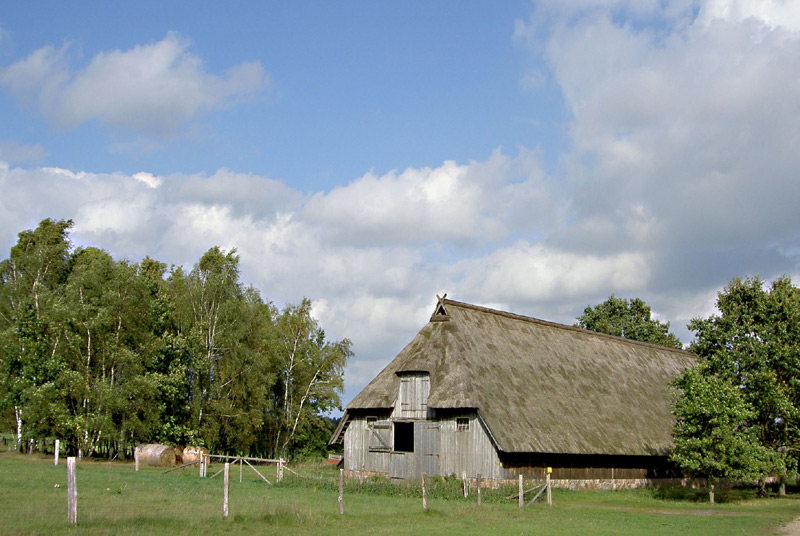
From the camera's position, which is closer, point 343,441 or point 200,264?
point 343,441

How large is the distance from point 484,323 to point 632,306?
38.1 m

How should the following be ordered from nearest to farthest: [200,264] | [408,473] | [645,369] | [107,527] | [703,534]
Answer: [107,527], [703,534], [408,473], [645,369], [200,264]

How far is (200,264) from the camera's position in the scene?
62.5m

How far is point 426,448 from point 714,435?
1304 cm

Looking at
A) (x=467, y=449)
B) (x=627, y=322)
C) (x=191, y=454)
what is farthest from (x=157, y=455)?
(x=627, y=322)

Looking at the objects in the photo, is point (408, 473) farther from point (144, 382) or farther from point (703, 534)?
point (144, 382)

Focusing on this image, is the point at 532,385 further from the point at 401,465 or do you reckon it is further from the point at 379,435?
the point at 379,435

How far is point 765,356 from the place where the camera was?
117 ft

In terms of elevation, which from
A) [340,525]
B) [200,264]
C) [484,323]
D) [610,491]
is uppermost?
[200,264]

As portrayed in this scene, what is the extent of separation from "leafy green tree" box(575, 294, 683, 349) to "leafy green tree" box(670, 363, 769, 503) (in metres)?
38.8

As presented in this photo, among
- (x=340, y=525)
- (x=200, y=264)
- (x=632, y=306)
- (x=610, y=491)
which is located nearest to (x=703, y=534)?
(x=340, y=525)

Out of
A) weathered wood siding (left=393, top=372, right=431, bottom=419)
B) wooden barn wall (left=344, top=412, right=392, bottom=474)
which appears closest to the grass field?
wooden barn wall (left=344, top=412, right=392, bottom=474)

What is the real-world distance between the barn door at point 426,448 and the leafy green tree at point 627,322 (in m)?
41.1

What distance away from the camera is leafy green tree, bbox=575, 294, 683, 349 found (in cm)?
7119
